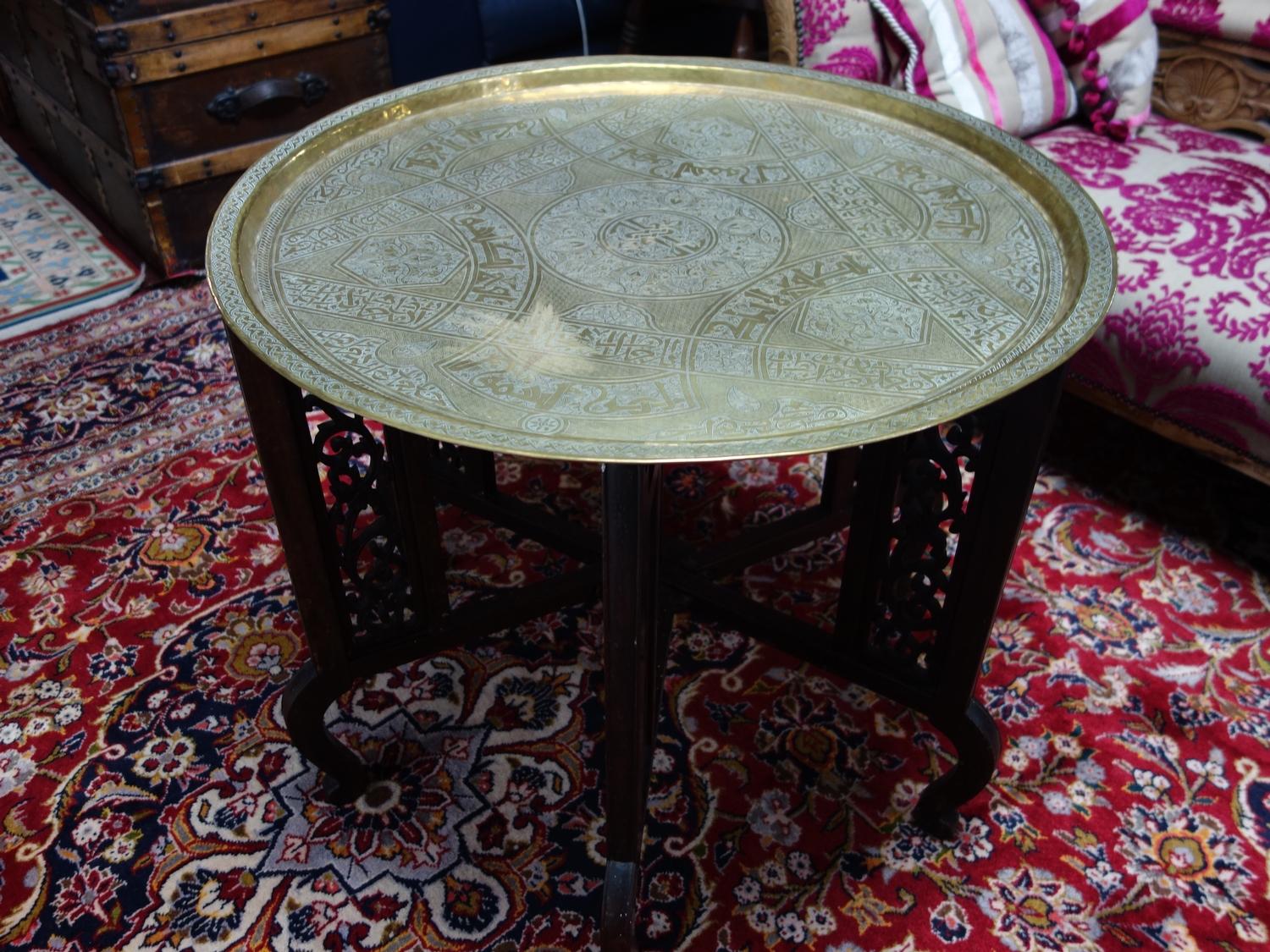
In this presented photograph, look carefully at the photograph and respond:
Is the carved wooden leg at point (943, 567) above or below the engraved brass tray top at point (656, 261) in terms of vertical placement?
below

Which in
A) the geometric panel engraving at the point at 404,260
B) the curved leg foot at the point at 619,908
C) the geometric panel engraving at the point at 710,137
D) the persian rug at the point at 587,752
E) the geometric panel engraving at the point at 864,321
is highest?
the geometric panel engraving at the point at 710,137

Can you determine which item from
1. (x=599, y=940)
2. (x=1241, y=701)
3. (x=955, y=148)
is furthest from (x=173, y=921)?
(x=1241, y=701)

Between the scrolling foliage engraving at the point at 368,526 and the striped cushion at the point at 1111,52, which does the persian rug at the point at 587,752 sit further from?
the striped cushion at the point at 1111,52

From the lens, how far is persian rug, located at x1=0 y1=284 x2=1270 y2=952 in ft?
3.74

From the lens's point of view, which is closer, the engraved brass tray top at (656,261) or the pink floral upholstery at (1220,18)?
the engraved brass tray top at (656,261)

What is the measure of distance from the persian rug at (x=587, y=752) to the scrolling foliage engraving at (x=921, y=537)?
0.70 ft

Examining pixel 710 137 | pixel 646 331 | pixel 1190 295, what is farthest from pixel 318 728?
pixel 1190 295

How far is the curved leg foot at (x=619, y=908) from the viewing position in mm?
1043

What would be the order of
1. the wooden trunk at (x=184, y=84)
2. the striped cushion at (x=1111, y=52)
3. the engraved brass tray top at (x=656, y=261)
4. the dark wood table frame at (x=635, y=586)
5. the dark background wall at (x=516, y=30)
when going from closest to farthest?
the engraved brass tray top at (x=656, y=261), the dark wood table frame at (x=635, y=586), the striped cushion at (x=1111, y=52), the wooden trunk at (x=184, y=84), the dark background wall at (x=516, y=30)

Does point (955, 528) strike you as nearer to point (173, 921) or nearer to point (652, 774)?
point (652, 774)

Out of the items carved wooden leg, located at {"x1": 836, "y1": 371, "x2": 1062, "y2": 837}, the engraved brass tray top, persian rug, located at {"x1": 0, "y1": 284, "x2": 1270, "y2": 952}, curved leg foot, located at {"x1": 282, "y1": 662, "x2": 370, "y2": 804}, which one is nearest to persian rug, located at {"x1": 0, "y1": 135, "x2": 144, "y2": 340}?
persian rug, located at {"x1": 0, "y1": 284, "x2": 1270, "y2": 952}

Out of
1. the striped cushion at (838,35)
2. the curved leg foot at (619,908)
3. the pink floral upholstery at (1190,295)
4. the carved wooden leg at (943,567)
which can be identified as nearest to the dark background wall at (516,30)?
the striped cushion at (838,35)

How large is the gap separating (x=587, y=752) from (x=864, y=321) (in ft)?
2.22

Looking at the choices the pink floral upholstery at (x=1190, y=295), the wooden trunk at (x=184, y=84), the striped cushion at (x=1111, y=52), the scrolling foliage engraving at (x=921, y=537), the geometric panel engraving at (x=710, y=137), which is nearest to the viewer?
the scrolling foliage engraving at (x=921, y=537)
